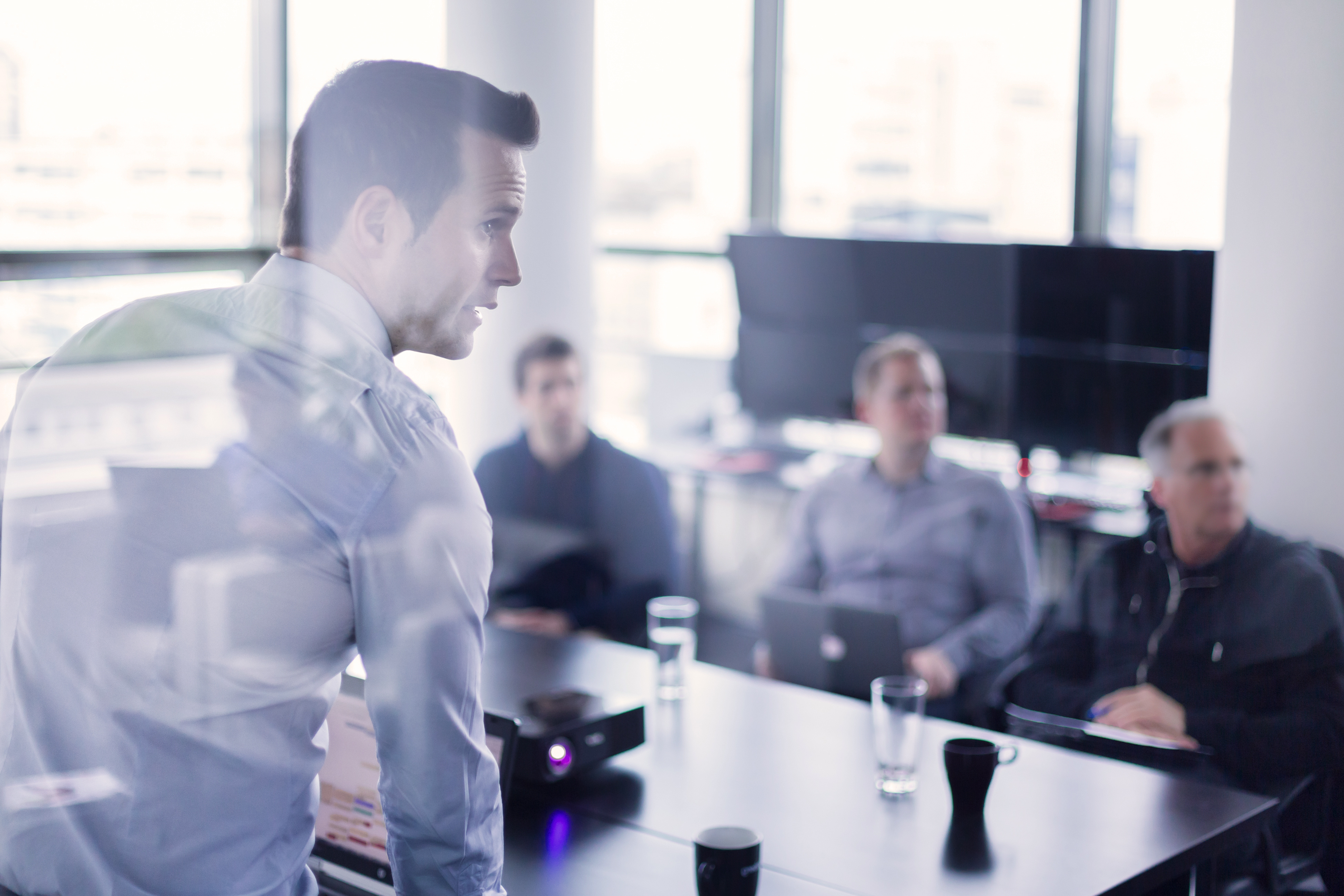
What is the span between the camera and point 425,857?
40.1 inches

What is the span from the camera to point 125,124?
359cm

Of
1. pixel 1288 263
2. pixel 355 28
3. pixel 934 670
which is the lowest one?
pixel 934 670

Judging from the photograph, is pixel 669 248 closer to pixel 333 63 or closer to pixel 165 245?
pixel 165 245

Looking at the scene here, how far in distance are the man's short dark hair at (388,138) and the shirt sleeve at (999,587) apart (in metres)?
1.88

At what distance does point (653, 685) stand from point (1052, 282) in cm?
184

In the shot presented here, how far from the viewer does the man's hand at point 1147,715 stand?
218 centimetres

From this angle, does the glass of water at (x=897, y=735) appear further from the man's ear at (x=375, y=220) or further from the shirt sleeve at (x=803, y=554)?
the shirt sleeve at (x=803, y=554)

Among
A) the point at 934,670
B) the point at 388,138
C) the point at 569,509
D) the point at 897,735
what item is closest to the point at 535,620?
the point at 569,509

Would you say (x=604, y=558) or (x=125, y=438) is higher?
(x=125, y=438)

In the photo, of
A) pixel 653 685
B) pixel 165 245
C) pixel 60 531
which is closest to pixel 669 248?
pixel 165 245

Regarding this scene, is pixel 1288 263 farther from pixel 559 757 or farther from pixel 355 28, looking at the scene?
pixel 355 28

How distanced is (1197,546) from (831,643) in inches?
27.8

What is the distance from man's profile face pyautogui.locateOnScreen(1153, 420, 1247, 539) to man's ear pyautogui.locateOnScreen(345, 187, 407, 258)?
1825 millimetres

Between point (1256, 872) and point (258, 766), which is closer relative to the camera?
point (258, 766)
